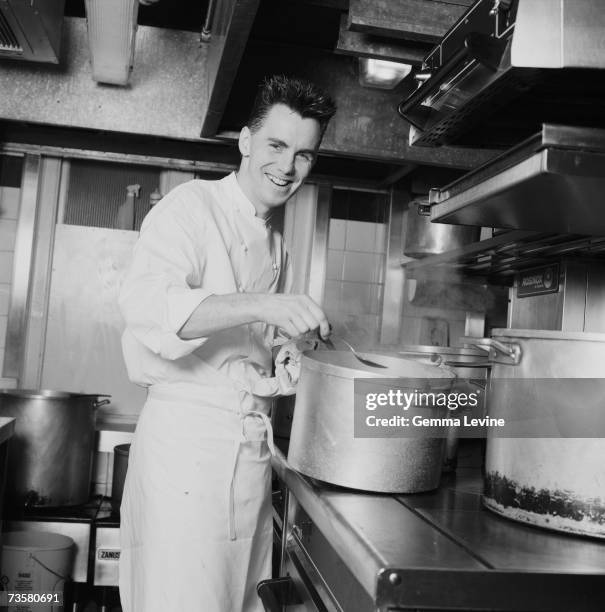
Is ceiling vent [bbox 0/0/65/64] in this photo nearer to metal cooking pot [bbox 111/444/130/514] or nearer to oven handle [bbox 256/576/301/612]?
metal cooking pot [bbox 111/444/130/514]

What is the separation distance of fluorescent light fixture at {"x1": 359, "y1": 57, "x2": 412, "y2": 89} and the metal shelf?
588 mm

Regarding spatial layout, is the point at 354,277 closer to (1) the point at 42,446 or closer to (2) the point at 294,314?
(1) the point at 42,446

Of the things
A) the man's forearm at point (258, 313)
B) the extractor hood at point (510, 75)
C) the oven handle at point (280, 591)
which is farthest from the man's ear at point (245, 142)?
the oven handle at point (280, 591)

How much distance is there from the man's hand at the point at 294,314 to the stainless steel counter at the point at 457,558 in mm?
332

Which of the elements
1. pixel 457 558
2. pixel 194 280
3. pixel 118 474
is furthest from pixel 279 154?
pixel 118 474

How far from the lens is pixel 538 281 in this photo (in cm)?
228

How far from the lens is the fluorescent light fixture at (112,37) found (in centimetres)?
213

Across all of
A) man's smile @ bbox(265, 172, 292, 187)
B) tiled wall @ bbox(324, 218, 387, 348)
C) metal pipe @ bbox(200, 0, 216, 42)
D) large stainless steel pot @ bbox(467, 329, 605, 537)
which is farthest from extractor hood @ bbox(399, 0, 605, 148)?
tiled wall @ bbox(324, 218, 387, 348)

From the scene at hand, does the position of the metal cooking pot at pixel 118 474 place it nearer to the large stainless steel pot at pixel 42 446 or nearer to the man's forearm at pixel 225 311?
the large stainless steel pot at pixel 42 446

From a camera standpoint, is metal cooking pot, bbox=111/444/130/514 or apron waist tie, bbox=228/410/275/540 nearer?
apron waist tie, bbox=228/410/275/540

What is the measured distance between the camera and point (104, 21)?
221cm

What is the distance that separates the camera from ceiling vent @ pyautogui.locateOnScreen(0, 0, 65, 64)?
2.12m

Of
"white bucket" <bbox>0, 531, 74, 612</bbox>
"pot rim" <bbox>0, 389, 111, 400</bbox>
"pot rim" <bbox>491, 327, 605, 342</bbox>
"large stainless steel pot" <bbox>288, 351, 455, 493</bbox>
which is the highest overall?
"pot rim" <bbox>491, 327, 605, 342</bbox>

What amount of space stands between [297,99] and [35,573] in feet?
6.49
